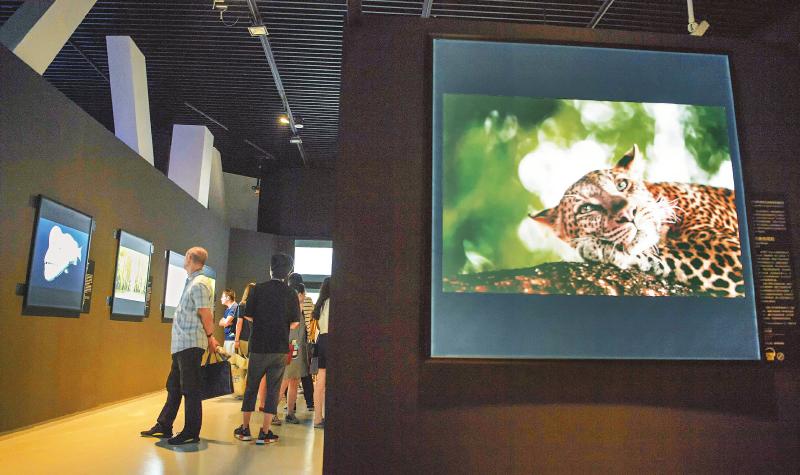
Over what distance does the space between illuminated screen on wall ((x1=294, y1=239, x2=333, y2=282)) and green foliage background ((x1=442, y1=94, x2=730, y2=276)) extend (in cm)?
993

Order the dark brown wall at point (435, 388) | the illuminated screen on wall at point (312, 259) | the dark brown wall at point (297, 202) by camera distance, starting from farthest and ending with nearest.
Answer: the dark brown wall at point (297, 202) < the illuminated screen on wall at point (312, 259) < the dark brown wall at point (435, 388)

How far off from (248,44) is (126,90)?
168cm

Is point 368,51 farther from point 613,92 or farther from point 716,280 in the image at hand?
point 716,280

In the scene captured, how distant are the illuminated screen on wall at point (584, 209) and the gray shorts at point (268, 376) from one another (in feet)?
5.71

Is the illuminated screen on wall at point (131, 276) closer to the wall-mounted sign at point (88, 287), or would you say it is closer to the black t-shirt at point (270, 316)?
the wall-mounted sign at point (88, 287)

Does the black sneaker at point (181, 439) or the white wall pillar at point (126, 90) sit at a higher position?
the white wall pillar at point (126, 90)

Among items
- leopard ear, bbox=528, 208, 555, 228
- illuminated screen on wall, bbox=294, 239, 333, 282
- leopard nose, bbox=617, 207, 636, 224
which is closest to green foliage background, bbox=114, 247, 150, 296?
leopard ear, bbox=528, 208, 555, 228

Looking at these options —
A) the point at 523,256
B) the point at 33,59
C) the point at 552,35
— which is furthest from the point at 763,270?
the point at 33,59

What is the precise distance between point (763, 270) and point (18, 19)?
19.9ft

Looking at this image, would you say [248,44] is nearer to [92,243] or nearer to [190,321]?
[92,243]

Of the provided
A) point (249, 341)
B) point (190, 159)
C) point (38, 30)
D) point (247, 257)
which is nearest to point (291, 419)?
point (249, 341)

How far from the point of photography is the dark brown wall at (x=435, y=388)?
2.54 m

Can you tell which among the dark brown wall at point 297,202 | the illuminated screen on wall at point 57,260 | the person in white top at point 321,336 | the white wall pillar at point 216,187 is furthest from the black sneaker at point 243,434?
the dark brown wall at point 297,202

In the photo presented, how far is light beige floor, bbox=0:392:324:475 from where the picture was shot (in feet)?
10.8
